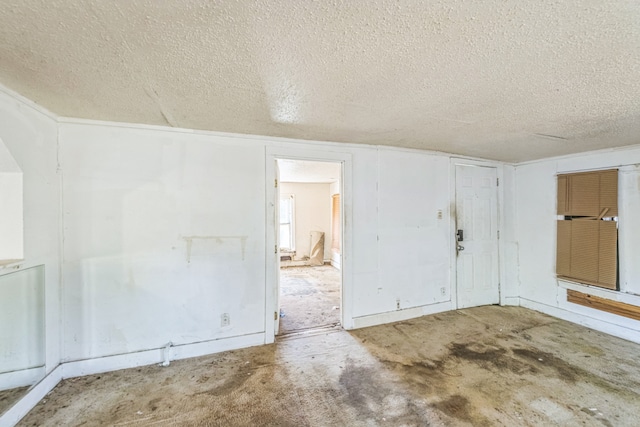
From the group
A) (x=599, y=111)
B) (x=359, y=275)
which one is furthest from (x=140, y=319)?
(x=599, y=111)

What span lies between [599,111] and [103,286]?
4371 mm

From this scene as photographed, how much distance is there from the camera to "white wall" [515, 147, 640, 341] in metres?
3.15

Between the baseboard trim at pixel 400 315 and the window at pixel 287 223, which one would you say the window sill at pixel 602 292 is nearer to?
the baseboard trim at pixel 400 315

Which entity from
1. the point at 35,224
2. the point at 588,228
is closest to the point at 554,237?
the point at 588,228

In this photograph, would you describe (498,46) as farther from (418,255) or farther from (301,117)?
(418,255)

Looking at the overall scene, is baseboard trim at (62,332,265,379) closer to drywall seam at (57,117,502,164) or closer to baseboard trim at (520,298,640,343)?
drywall seam at (57,117,502,164)

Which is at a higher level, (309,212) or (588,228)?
(309,212)

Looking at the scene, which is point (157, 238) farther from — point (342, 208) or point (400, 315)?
point (400, 315)

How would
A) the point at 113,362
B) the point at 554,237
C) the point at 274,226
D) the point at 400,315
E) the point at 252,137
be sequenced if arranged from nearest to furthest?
the point at 113,362 → the point at 252,137 → the point at 274,226 → the point at 400,315 → the point at 554,237

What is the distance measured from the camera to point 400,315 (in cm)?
362

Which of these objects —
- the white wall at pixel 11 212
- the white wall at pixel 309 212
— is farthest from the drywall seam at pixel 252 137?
the white wall at pixel 309 212

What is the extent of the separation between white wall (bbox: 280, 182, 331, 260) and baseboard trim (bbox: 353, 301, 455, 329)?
3951 mm

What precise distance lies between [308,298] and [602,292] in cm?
386

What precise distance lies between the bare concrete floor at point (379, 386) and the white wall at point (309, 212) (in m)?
4.47
